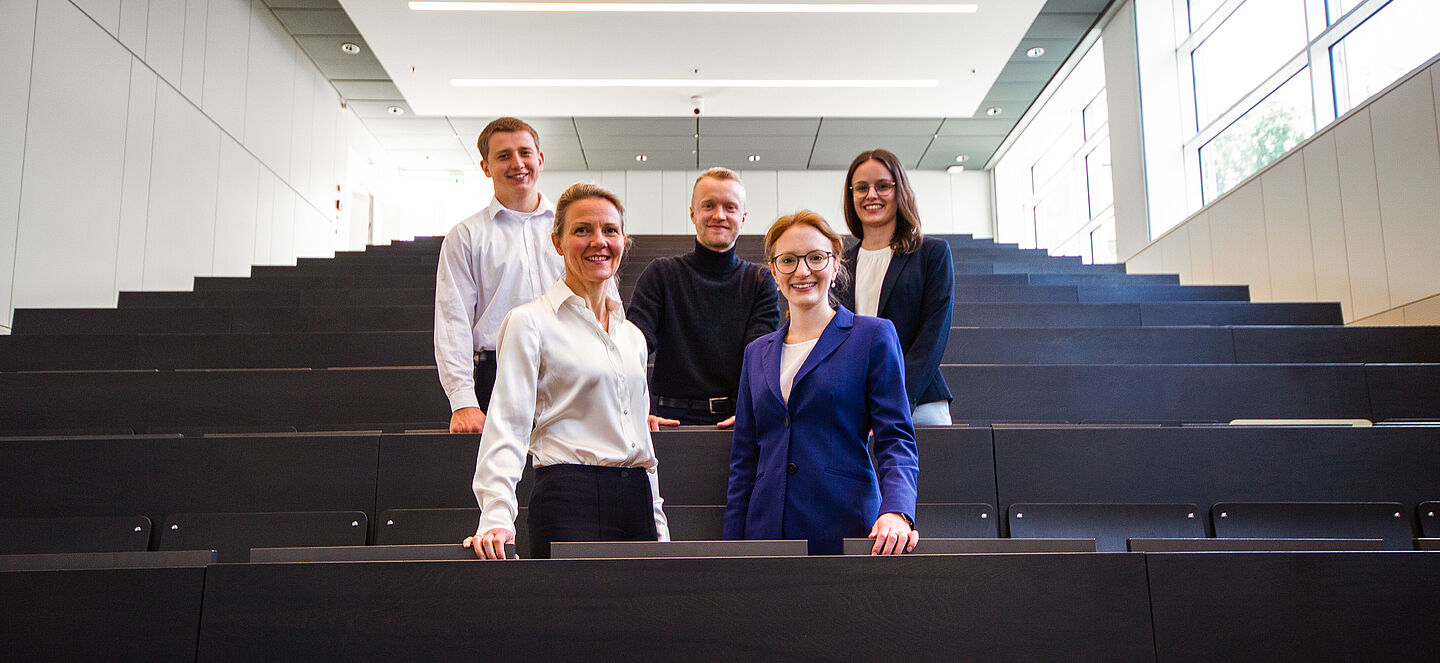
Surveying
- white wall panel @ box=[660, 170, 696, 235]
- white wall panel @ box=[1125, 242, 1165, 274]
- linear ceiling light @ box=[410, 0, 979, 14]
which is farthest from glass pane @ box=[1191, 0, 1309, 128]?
white wall panel @ box=[660, 170, 696, 235]

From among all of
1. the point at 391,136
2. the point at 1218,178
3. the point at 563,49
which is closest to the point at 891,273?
the point at 1218,178

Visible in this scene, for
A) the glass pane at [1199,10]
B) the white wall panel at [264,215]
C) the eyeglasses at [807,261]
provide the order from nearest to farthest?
the eyeglasses at [807,261]
the glass pane at [1199,10]
the white wall panel at [264,215]

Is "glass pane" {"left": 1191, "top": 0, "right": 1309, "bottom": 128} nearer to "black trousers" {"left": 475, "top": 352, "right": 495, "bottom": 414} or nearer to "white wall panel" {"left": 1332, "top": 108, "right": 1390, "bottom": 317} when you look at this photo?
"white wall panel" {"left": 1332, "top": 108, "right": 1390, "bottom": 317}

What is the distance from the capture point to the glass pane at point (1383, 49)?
14.2ft

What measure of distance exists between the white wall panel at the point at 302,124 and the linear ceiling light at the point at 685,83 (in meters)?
1.33

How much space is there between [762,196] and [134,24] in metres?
7.38

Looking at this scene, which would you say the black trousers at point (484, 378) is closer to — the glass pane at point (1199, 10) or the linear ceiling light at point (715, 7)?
the linear ceiling light at point (715, 7)

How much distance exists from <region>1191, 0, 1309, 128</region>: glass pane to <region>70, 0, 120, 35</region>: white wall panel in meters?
7.13

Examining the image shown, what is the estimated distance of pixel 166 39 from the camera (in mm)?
6035

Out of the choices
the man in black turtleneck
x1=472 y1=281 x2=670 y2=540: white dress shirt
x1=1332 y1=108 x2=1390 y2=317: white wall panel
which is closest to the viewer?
A: x1=472 y1=281 x2=670 y2=540: white dress shirt

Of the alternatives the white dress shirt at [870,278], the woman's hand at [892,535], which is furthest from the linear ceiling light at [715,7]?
the woman's hand at [892,535]

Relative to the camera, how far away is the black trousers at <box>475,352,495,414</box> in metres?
2.23

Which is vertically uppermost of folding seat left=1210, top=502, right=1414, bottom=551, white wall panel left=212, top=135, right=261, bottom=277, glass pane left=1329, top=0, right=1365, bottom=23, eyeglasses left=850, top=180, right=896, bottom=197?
glass pane left=1329, top=0, right=1365, bottom=23

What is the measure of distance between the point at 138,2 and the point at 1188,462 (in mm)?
6377
